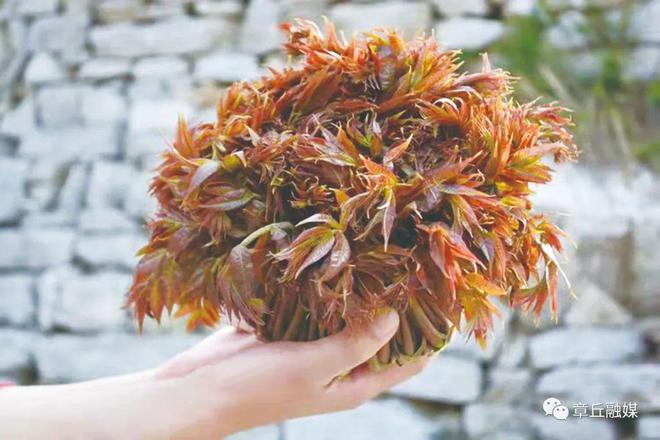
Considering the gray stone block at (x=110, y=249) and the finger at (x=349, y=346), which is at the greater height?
the finger at (x=349, y=346)

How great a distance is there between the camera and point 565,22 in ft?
6.02

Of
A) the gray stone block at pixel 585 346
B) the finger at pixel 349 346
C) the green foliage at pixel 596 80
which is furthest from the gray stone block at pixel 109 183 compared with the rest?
the finger at pixel 349 346

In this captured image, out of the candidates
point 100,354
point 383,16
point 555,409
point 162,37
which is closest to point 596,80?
point 383,16

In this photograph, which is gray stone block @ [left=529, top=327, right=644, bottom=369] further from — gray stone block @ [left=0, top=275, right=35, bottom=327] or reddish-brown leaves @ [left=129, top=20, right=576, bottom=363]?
gray stone block @ [left=0, top=275, right=35, bottom=327]

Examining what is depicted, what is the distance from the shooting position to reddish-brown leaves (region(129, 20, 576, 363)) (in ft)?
1.99

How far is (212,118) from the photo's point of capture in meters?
1.99

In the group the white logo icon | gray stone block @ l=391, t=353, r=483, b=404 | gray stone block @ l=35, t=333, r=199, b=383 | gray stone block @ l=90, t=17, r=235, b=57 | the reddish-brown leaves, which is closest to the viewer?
the reddish-brown leaves

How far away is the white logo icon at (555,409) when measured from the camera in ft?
5.12

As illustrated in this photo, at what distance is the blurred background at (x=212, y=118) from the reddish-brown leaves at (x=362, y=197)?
801 millimetres

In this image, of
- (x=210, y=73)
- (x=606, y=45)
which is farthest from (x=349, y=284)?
(x=210, y=73)

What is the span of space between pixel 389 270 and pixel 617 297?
3.80 ft

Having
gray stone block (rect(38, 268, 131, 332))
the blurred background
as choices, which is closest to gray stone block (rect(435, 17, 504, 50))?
the blurred background

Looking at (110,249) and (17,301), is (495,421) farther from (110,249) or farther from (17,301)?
(17,301)

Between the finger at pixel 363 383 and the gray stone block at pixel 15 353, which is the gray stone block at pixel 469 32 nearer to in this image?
the gray stone block at pixel 15 353
